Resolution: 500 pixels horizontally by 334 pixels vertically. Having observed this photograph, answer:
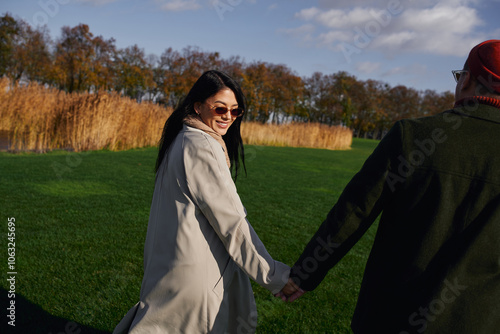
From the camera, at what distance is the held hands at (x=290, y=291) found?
1986 mm

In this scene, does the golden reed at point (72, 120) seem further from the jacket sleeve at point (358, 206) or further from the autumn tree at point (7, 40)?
the autumn tree at point (7, 40)

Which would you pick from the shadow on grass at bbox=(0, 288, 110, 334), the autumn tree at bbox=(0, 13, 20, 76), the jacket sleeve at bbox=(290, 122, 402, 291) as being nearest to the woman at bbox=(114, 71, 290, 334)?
the jacket sleeve at bbox=(290, 122, 402, 291)

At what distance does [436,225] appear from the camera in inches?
57.6

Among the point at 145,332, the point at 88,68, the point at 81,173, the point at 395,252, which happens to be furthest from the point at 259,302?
the point at 88,68

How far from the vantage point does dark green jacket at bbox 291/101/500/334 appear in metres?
1.41

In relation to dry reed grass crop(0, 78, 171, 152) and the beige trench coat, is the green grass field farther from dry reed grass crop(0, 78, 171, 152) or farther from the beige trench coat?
dry reed grass crop(0, 78, 171, 152)

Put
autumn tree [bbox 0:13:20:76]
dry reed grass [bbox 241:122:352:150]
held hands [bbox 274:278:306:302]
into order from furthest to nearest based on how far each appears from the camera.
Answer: autumn tree [bbox 0:13:20:76] < dry reed grass [bbox 241:122:352:150] < held hands [bbox 274:278:306:302]

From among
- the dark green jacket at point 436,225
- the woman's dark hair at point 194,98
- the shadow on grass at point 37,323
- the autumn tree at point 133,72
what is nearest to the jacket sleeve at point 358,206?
the dark green jacket at point 436,225

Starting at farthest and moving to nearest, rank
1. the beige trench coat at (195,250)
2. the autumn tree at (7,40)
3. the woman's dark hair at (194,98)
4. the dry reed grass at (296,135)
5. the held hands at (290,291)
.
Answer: the autumn tree at (7,40) < the dry reed grass at (296,135) < the woman's dark hair at (194,98) < the held hands at (290,291) < the beige trench coat at (195,250)

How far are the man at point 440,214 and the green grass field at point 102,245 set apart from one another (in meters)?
1.80

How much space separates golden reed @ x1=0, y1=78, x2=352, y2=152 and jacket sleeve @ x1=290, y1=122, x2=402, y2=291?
11.8 m

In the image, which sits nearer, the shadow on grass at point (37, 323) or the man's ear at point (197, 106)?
the man's ear at point (197, 106)

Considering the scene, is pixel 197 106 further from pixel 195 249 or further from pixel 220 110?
pixel 195 249

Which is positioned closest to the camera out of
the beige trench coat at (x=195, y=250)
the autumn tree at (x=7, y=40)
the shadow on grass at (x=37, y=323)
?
the beige trench coat at (x=195, y=250)
